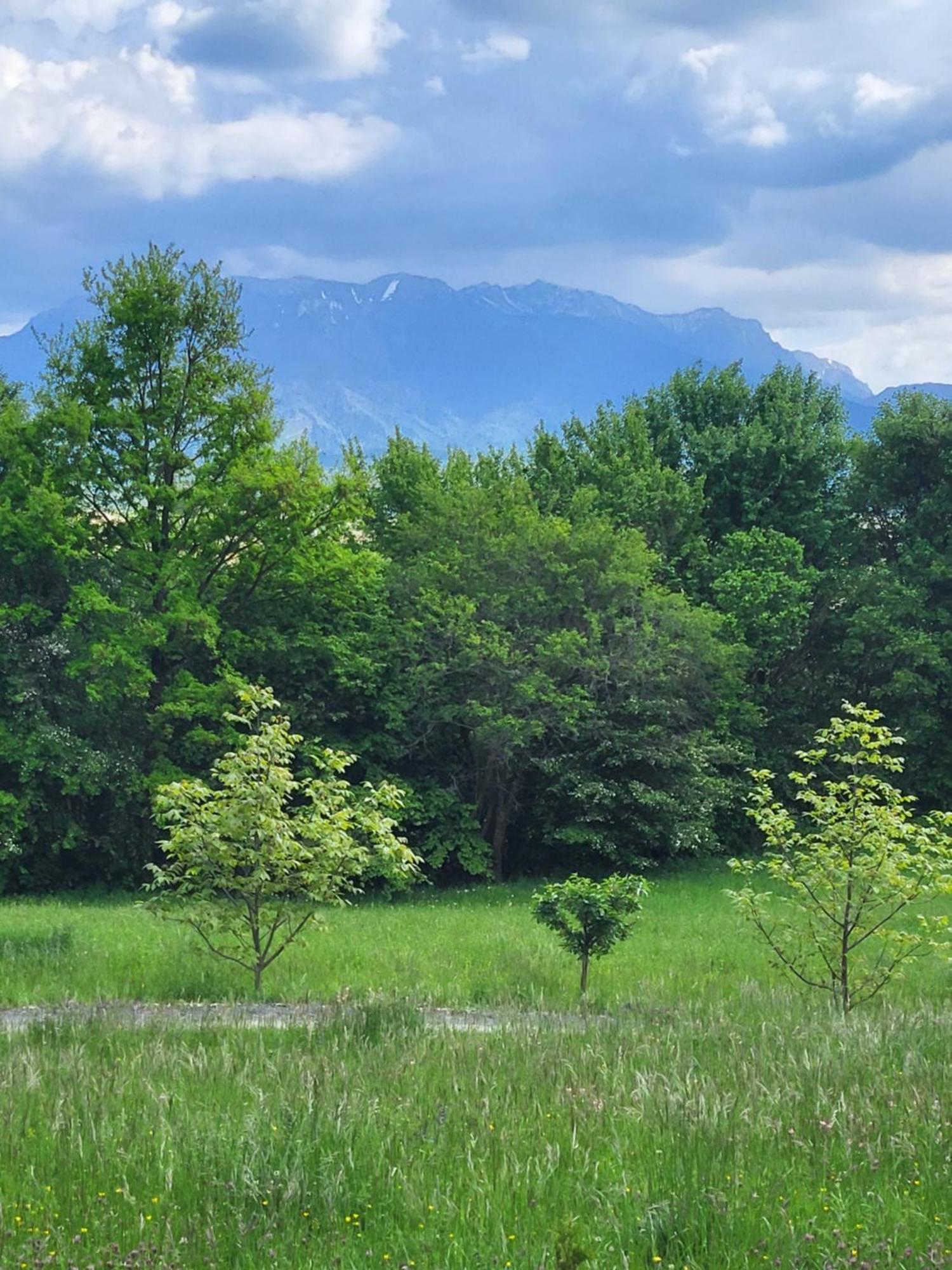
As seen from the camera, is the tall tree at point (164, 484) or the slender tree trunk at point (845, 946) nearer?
the slender tree trunk at point (845, 946)

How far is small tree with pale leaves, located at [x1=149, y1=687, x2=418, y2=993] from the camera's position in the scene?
1213 centimetres

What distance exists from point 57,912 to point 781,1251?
2248cm

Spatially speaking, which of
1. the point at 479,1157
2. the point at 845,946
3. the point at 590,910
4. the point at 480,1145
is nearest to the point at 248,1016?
the point at 590,910

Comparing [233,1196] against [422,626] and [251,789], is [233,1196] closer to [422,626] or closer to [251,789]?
[251,789]

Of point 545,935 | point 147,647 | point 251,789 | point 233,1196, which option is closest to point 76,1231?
point 233,1196

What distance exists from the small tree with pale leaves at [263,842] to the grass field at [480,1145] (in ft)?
9.26

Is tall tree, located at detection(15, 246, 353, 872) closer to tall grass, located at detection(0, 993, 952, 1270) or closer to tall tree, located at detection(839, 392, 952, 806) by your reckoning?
tall tree, located at detection(839, 392, 952, 806)

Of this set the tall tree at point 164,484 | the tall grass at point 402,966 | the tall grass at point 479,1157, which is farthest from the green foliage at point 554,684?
the tall grass at point 479,1157

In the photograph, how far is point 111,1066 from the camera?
7.31 metres

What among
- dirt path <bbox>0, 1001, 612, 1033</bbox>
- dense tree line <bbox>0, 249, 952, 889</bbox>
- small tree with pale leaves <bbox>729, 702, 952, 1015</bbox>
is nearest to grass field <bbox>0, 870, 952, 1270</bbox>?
dirt path <bbox>0, 1001, 612, 1033</bbox>

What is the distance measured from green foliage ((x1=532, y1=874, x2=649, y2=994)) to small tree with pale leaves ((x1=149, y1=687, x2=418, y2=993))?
1746 mm

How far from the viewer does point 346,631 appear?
33.9 m

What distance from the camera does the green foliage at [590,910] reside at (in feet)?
41.1

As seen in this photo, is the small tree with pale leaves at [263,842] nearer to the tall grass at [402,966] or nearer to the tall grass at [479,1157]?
the tall grass at [402,966]
